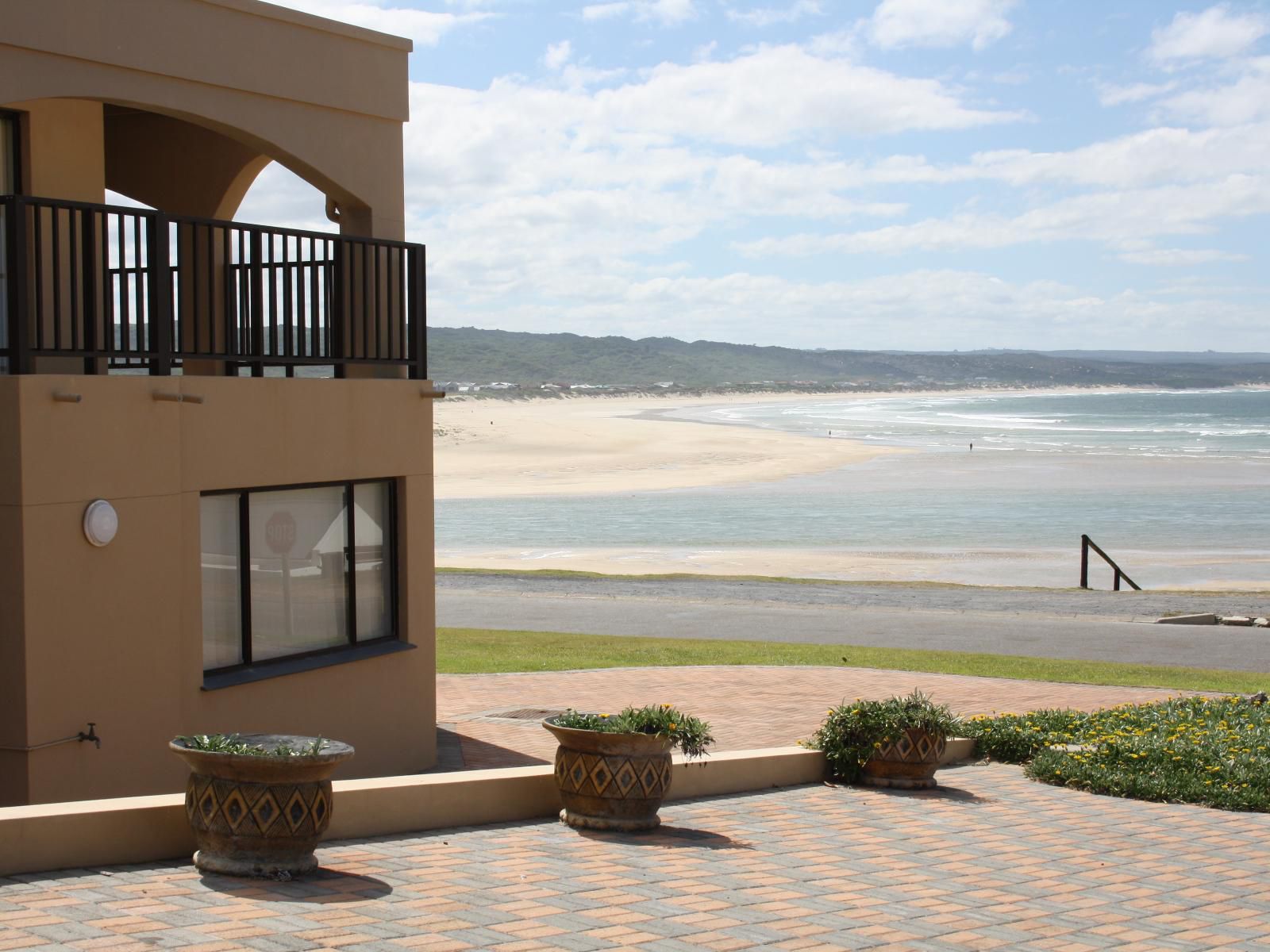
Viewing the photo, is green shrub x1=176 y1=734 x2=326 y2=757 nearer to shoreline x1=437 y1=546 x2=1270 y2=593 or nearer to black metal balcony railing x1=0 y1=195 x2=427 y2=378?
black metal balcony railing x1=0 y1=195 x2=427 y2=378

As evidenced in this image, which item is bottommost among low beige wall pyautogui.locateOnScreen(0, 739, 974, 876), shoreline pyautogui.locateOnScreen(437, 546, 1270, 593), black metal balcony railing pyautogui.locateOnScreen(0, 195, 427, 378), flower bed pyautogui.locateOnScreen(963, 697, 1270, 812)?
shoreline pyautogui.locateOnScreen(437, 546, 1270, 593)

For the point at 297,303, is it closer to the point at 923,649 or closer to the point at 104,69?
the point at 104,69

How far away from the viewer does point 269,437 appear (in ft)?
34.0

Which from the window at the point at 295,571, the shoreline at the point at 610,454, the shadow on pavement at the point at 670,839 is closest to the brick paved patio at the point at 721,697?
the window at the point at 295,571

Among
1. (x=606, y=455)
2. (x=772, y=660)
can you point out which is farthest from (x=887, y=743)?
(x=606, y=455)

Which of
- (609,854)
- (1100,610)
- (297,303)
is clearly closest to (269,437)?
(297,303)

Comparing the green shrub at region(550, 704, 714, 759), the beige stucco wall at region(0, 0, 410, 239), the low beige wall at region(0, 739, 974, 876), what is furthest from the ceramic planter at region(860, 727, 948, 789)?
the beige stucco wall at region(0, 0, 410, 239)

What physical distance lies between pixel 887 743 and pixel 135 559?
5.26m

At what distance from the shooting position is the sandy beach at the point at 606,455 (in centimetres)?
5741

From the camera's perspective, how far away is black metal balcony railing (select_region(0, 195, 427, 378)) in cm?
877

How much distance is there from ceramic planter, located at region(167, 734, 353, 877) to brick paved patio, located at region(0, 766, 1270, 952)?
0.42ft

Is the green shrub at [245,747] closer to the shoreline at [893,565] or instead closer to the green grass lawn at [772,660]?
the green grass lawn at [772,660]

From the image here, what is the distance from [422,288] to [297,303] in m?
1.25

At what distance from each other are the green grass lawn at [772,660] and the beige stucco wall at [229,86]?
7.15m
